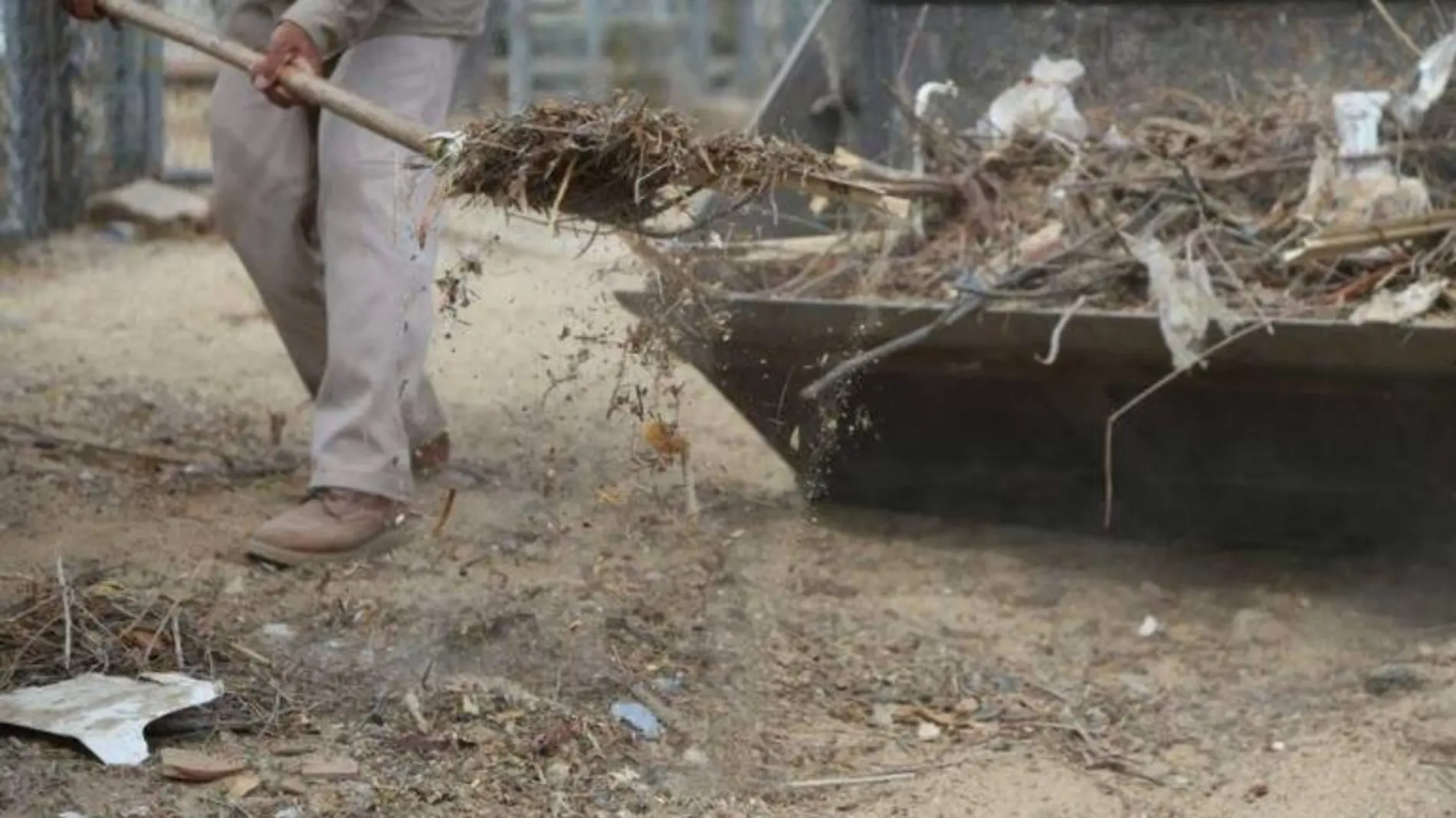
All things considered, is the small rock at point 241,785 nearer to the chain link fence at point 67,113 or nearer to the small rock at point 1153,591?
the small rock at point 1153,591

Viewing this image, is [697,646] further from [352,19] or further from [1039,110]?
[1039,110]

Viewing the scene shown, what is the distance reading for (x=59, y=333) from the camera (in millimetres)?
7117

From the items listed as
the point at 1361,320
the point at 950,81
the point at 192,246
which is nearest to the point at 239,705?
the point at 1361,320

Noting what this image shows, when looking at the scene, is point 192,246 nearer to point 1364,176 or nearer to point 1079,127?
point 1079,127

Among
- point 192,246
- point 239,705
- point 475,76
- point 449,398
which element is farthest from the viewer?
point 192,246

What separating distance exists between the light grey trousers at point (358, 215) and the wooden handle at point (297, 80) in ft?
0.73

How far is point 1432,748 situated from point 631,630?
140 centimetres

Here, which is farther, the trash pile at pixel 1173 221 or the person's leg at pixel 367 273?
the person's leg at pixel 367 273

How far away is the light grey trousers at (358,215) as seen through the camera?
4723 mm

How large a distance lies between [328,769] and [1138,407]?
6.49ft

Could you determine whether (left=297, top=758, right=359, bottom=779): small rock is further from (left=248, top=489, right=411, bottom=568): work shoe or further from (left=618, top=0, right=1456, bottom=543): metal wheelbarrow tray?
(left=618, top=0, right=1456, bottom=543): metal wheelbarrow tray

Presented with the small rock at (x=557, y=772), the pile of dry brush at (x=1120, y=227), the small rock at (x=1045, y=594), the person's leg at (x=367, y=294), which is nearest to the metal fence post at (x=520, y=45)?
the pile of dry brush at (x=1120, y=227)

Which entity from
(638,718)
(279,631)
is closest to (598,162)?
(638,718)

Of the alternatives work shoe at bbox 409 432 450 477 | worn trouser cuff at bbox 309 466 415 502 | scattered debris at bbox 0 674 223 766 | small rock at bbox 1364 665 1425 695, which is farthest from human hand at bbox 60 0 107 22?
small rock at bbox 1364 665 1425 695
